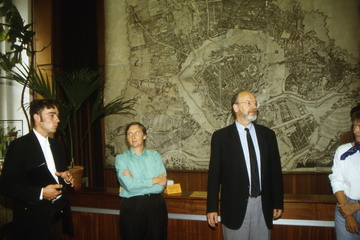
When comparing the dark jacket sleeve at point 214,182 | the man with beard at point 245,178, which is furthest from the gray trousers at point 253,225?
the dark jacket sleeve at point 214,182

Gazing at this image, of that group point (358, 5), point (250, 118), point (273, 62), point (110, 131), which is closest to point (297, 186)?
point (273, 62)

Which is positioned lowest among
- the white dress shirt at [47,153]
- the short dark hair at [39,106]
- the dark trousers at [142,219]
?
the dark trousers at [142,219]

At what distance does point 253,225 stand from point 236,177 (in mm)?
384

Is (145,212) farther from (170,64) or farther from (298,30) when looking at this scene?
(298,30)

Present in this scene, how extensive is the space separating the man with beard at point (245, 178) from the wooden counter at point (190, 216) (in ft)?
1.50

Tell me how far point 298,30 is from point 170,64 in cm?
190

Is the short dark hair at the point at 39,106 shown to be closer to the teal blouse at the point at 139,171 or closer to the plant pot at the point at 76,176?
the teal blouse at the point at 139,171

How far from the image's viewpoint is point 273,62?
11.8ft

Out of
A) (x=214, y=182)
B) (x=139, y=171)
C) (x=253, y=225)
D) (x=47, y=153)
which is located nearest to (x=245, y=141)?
(x=214, y=182)

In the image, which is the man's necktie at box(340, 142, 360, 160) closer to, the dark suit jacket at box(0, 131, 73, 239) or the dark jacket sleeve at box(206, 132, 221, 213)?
the dark jacket sleeve at box(206, 132, 221, 213)

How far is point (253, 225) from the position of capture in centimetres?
193

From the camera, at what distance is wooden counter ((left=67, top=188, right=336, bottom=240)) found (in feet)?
7.47

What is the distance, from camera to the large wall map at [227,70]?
3.47 metres

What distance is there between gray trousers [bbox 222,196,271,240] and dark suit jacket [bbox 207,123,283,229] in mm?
37
